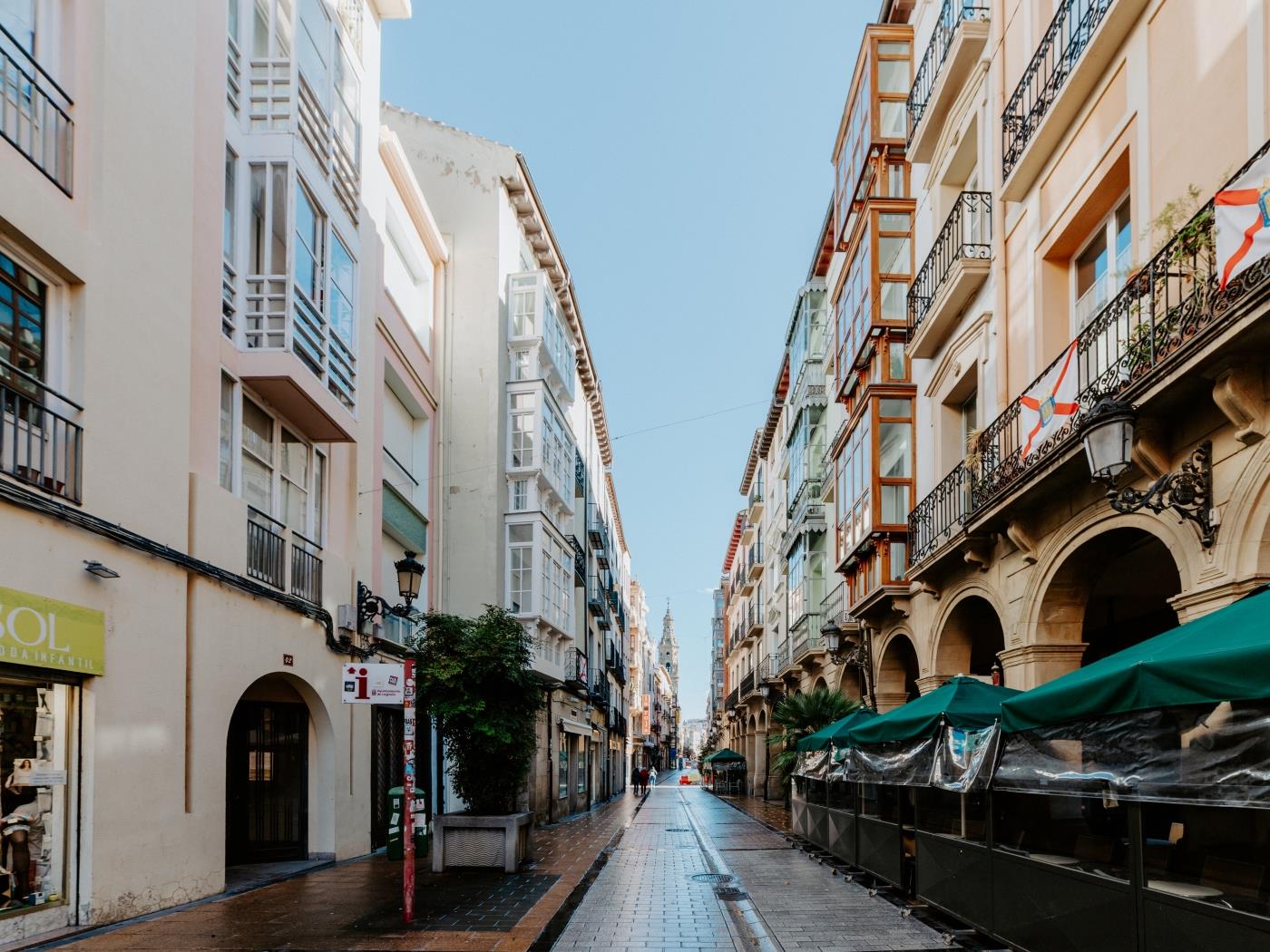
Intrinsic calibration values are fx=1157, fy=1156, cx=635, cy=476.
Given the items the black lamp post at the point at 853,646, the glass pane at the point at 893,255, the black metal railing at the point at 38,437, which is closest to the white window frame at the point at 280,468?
the black metal railing at the point at 38,437

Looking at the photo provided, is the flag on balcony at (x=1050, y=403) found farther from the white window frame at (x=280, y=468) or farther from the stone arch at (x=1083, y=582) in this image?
the white window frame at (x=280, y=468)

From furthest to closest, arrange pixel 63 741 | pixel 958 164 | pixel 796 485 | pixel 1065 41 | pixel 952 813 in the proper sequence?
pixel 796 485 → pixel 958 164 → pixel 1065 41 → pixel 952 813 → pixel 63 741

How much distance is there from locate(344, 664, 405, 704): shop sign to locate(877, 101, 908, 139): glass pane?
553 inches

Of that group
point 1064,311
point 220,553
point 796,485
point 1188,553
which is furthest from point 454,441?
point 1188,553

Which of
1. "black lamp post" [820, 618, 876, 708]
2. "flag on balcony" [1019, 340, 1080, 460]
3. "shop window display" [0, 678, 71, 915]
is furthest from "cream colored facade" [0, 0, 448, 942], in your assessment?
"flag on balcony" [1019, 340, 1080, 460]

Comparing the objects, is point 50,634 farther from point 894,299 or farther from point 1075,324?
point 894,299

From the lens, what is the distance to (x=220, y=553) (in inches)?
512

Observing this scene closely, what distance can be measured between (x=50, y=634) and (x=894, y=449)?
46.1 feet

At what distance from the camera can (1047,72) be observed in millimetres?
12883

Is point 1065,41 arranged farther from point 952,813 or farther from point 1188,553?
point 952,813

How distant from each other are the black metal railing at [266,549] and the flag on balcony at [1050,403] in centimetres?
908

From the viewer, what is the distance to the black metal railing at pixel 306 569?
15758 millimetres

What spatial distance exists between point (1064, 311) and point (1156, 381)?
15.8 feet

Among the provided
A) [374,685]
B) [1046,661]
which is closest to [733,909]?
[1046,661]
